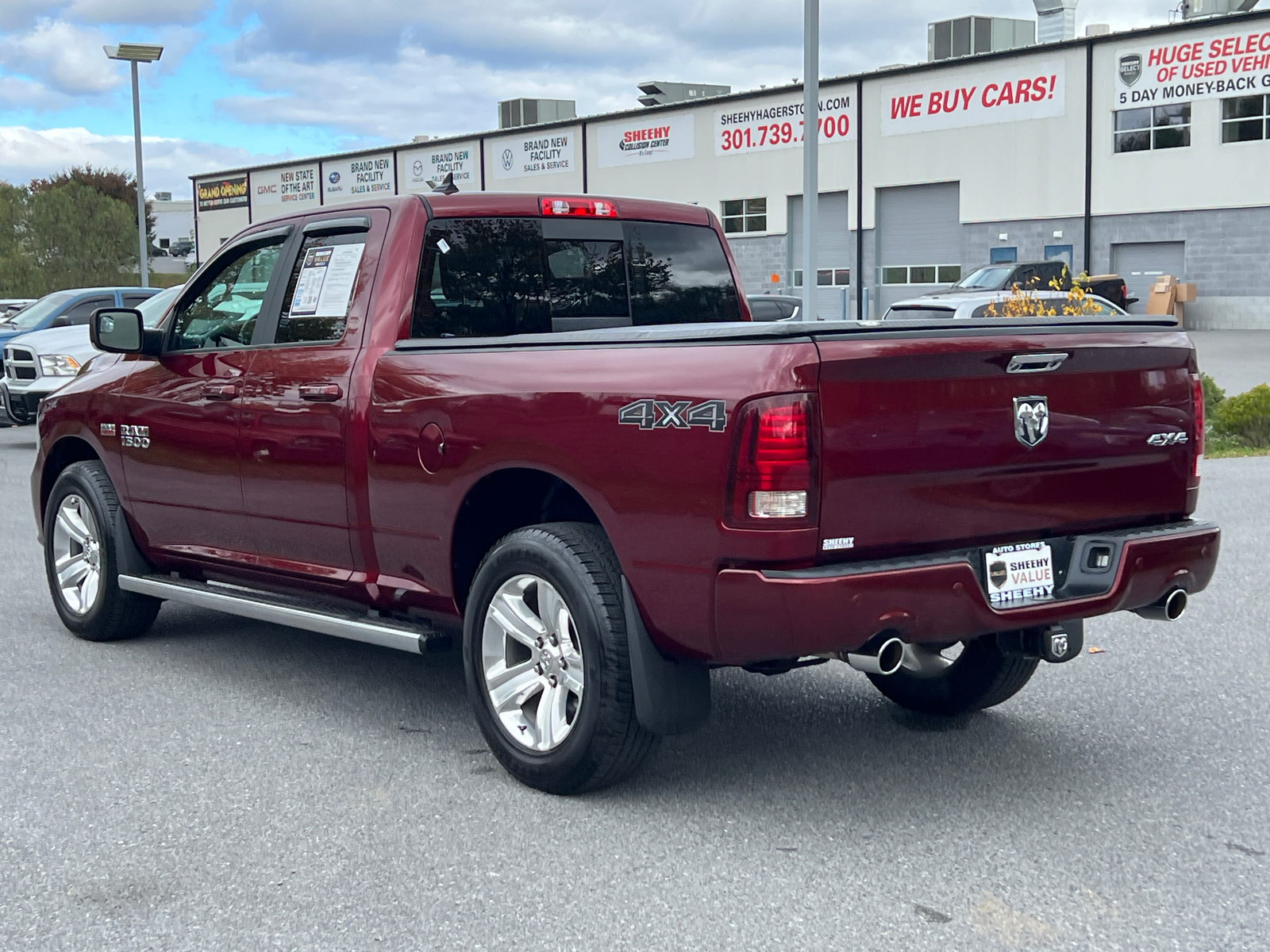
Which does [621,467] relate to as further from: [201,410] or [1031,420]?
[201,410]

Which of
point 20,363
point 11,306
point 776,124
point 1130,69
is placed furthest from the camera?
point 776,124

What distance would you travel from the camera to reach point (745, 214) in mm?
52062

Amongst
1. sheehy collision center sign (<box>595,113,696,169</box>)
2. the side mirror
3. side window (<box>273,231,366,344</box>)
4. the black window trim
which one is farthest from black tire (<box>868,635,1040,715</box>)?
sheehy collision center sign (<box>595,113,696,169</box>)

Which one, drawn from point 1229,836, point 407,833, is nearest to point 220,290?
point 407,833

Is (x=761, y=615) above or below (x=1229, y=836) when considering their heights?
above

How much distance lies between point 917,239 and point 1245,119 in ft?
36.0

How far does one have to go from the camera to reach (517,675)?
15.5 ft

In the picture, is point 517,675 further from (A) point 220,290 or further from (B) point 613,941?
(A) point 220,290

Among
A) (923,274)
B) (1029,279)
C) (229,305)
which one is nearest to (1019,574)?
(229,305)

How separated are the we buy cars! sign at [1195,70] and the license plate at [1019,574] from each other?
3859 cm

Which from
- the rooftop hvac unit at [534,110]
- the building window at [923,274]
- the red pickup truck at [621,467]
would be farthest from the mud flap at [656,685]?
the rooftop hvac unit at [534,110]

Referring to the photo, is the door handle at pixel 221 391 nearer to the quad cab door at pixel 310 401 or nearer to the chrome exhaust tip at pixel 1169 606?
the quad cab door at pixel 310 401

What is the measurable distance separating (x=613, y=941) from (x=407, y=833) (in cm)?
97

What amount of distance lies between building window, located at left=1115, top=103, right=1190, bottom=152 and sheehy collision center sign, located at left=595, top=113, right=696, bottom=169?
1688cm
